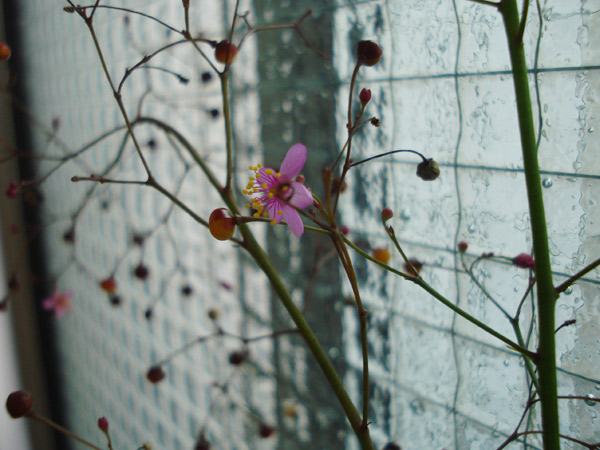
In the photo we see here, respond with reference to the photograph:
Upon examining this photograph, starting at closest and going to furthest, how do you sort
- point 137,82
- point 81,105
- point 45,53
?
point 137,82 → point 81,105 → point 45,53

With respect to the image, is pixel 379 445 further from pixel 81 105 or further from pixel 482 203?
pixel 81 105

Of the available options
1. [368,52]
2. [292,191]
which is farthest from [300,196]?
[368,52]

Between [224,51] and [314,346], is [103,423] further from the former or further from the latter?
[224,51]

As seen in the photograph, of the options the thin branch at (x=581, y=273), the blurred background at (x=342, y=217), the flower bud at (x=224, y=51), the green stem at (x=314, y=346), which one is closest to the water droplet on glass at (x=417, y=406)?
the blurred background at (x=342, y=217)

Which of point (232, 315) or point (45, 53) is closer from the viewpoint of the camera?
point (232, 315)

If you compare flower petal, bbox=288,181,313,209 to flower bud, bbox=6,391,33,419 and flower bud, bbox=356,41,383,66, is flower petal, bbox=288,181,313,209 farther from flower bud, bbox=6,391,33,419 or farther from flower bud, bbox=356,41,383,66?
flower bud, bbox=6,391,33,419

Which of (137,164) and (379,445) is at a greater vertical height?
(137,164)

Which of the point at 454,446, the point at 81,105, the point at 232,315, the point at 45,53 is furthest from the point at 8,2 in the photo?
the point at 454,446

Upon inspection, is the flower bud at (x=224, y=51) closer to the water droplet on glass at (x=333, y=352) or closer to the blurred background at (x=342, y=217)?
the blurred background at (x=342, y=217)
